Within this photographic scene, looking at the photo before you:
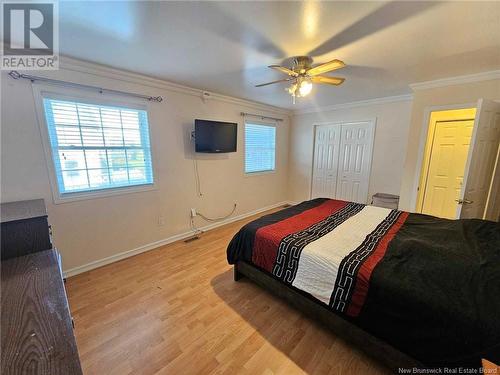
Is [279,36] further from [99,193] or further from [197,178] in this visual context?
[99,193]

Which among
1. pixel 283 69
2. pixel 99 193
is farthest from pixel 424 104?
pixel 99 193

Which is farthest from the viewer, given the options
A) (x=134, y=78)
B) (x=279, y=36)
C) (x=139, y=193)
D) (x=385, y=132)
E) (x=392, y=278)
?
(x=385, y=132)

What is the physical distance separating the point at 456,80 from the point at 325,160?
91.3 inches

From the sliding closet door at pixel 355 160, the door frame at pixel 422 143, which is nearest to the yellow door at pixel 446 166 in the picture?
the door frame at pixel 422 143

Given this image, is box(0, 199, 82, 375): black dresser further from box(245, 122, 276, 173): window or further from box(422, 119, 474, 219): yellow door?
box(422, 119, 474, 219): yellow door

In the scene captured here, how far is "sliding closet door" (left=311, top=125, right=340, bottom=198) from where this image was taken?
14.4 ft

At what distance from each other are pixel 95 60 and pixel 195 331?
2.82 metres

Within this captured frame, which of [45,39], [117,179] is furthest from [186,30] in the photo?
[117,179]

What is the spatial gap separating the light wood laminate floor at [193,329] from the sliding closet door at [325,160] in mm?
3165

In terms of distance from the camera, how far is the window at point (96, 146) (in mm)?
2166

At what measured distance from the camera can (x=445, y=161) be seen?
3.42 meters

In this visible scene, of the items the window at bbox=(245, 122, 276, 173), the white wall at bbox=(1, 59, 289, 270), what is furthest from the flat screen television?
the window at bbox=(245, 122, 276, 173)

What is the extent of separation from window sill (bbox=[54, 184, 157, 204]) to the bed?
1573mm

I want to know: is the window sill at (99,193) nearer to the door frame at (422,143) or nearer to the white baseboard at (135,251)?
the white baseboard at (135,251)
